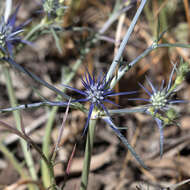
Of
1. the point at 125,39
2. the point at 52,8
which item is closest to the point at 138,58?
the point at 125,39

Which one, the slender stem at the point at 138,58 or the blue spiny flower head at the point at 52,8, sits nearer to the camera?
the slender stem at the point at 138,58

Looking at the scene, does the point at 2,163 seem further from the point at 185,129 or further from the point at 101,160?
the point at 185,129

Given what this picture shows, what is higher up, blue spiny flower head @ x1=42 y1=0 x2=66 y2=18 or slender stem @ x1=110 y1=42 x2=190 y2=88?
blue spiny flower head @ x1=42 y1=0 x2=66 y2=18

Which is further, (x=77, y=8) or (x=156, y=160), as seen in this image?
(x=77, y=8)

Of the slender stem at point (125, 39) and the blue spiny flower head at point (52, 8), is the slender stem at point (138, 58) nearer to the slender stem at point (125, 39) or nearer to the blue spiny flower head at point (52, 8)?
the slender stem at point (125, 39)

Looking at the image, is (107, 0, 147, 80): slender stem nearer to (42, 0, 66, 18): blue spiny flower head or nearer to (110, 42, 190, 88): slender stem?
(110, 42, 190, 88): slender stem

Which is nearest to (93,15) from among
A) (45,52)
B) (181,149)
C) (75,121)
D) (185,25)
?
(45,52)

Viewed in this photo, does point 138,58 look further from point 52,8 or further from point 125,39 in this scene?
point 52,8

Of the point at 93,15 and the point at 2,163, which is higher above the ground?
the point at 93,15

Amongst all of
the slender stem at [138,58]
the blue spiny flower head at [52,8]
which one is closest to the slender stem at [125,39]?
the slender stem at [138,58]

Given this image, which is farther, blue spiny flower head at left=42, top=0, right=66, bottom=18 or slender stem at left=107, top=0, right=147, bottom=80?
blue spiny flower head at left=42, top=0, right=66, bottom=18

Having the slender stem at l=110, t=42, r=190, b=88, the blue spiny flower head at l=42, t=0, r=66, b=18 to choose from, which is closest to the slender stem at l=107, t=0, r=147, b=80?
the slender stem at l=110, t=42, r=190, b=88
